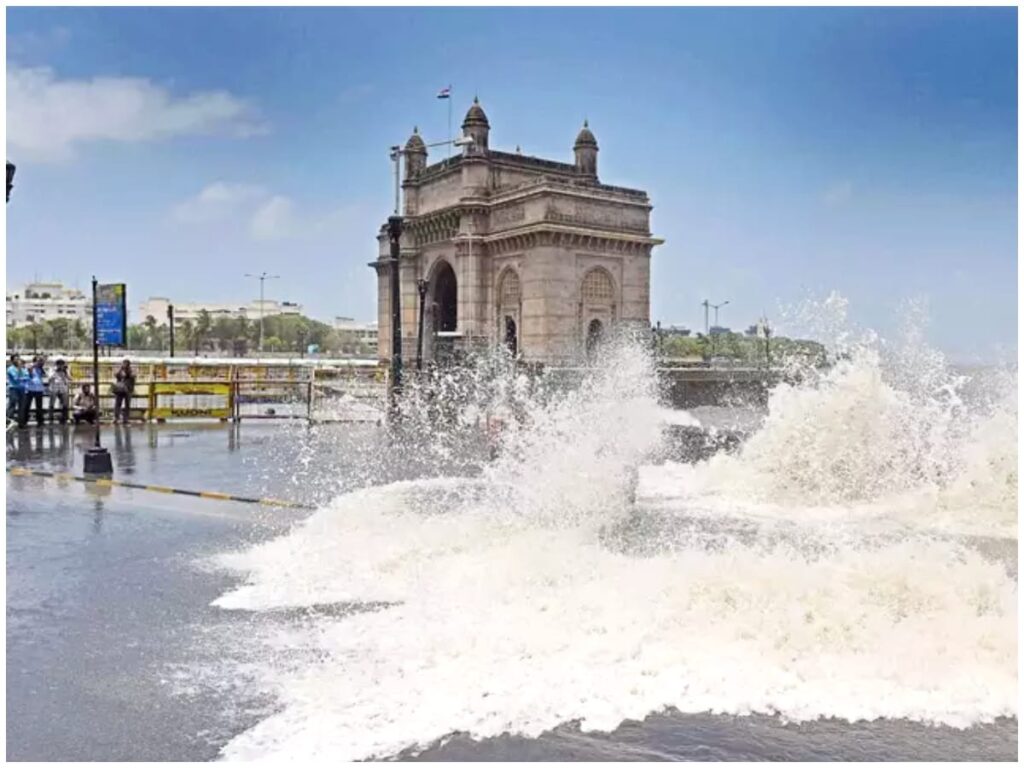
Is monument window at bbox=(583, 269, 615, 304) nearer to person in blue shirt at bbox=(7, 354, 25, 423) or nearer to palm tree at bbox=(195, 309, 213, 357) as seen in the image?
person in blue shirt at bbox=(7, 354, 25, 423)

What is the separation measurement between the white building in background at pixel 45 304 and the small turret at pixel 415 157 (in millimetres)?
37985

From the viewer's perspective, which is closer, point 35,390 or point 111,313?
point 111,313

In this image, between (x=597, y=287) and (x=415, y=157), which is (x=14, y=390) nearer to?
(x=597, y=287)

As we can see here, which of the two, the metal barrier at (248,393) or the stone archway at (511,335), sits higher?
the stone archway at (511,335)

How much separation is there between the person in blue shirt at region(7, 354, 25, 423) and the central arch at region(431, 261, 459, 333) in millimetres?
32390

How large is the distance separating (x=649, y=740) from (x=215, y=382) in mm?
18952

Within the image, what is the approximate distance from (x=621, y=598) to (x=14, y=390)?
16825 mm

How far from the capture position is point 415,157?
2035 inches

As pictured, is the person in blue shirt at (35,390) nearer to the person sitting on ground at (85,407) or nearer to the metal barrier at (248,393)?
the person sitting on ground at (85,407)

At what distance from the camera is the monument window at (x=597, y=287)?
42600 millimetres

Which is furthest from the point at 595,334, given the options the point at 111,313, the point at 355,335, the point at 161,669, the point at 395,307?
the point at 355,335

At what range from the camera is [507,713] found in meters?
4.57

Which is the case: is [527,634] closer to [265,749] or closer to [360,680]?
[360,680]

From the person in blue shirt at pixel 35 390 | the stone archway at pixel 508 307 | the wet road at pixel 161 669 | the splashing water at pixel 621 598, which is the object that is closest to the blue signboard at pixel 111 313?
the person in blue shirt at pixel 35 390
